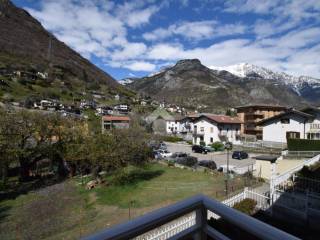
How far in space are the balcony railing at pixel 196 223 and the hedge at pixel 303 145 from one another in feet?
136

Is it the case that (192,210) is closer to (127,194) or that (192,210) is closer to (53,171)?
(127,194)

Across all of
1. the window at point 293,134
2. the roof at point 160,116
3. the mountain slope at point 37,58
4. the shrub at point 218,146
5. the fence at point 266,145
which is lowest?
the shrub at point 218,146

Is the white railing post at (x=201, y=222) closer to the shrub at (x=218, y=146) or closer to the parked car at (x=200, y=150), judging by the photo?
the parked car at (x=200, y=150)

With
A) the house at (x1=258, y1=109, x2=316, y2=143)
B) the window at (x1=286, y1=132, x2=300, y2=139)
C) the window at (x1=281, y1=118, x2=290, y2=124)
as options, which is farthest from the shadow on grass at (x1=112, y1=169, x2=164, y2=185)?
the window at (x1=281, y1=118, x2=290, y2=124)

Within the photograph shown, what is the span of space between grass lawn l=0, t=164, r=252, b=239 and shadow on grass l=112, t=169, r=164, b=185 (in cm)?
20

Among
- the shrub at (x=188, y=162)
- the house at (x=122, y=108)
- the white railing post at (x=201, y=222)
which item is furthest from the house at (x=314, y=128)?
the house at (x=122, y=108)

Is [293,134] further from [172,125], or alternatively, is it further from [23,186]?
[172,125]

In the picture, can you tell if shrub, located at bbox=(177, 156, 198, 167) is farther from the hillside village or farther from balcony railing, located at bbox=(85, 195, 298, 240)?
balcony railing, located at bbox=(85, 195, 298, 240)

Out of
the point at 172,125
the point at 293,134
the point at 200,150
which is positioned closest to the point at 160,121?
the point at 172,125

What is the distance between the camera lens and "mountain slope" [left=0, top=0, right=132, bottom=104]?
384 ft

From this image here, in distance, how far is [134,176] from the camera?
2738 cm

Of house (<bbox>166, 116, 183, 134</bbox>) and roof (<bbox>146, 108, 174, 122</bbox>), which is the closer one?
house (<bbox>166, 116, 183, 134</bbox>)

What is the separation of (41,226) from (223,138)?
43112 millimetres

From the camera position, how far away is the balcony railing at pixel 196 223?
1.51 meters
